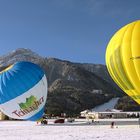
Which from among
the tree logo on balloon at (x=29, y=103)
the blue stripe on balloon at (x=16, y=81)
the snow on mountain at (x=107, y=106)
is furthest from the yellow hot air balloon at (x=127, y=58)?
the snow on mountain at (x=107, y=106)

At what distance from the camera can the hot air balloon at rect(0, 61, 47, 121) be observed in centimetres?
4578

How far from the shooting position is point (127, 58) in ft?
117

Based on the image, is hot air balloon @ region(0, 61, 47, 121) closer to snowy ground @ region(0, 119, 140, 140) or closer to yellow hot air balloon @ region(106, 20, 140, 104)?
snowy ground @ region(0, 119, 140, 140)

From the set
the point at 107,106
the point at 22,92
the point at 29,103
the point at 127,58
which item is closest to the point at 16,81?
the point at 22,92

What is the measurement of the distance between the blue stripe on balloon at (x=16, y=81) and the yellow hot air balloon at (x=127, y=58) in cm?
1212

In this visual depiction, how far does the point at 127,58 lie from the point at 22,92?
15.3m

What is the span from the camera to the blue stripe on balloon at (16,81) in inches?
1799

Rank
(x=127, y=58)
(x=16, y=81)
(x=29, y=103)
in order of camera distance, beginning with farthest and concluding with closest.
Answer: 1. (x=29, y=103)
2. (x=16, y=81)
3. (x=127, y=58)

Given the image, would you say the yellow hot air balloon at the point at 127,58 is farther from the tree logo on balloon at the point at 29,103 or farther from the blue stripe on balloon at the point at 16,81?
the tree logo on balloon at the point at 29,103

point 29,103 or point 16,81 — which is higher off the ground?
point 16,81

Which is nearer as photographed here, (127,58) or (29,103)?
(127,58)

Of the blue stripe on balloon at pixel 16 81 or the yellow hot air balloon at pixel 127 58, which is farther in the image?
the blue stripe on balloon at pixel 16 81

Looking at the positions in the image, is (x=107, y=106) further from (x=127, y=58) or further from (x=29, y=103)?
(x=127, y=58)

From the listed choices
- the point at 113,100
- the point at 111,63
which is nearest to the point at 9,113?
the point at 111,63
